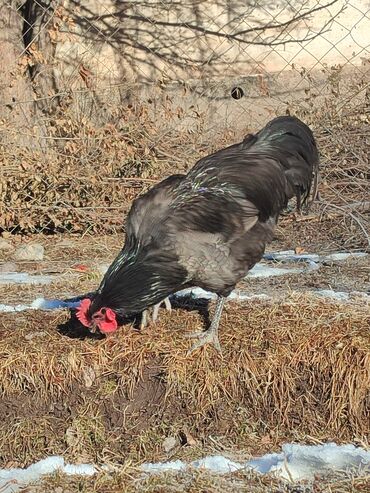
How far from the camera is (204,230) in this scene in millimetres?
4137

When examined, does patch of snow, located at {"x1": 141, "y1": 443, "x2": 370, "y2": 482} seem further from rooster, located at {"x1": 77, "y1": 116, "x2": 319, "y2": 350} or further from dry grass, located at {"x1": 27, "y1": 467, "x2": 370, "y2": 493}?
rooster, located at {"x1": 77, "y1": 116, "x2": 319, "y2": 350}

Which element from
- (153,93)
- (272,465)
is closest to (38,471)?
(272,465)

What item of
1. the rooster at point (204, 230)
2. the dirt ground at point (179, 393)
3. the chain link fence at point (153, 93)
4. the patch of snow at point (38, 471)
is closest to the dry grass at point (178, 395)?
the dirt ground at point (179, 393)

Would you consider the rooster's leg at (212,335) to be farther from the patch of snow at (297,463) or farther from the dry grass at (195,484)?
the dry grass at (195,484)

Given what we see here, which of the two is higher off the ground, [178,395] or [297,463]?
[178,395]

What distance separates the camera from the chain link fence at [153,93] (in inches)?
290

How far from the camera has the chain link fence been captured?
24.1ft

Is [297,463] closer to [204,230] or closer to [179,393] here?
[179,393]

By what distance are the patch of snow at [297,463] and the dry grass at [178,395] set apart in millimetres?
120

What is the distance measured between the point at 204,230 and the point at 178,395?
0.85 metres

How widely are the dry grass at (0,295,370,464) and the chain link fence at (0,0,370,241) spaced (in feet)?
8.09

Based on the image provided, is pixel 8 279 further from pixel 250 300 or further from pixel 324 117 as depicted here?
pixel 324 117

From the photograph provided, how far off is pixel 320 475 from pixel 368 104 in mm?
4938

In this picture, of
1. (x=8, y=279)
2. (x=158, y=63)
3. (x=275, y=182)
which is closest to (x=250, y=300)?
(x=275, y=182)
